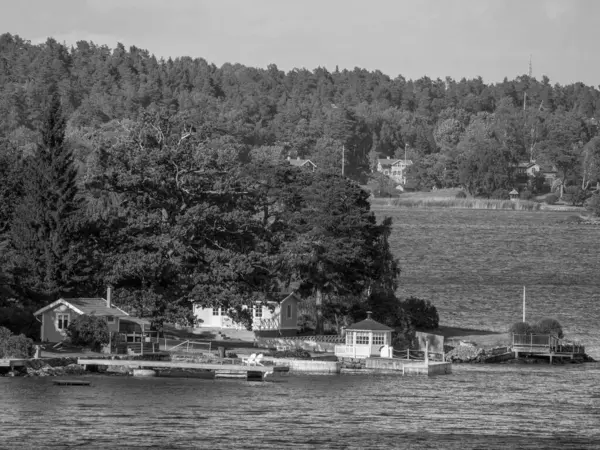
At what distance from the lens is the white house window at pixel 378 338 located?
7538 cm

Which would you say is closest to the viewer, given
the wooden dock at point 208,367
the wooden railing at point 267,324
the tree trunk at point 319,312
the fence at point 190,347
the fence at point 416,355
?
the wooden dock at point 208,367

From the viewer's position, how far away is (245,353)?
2896 inches

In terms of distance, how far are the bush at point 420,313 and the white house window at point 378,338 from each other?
11.6 metres

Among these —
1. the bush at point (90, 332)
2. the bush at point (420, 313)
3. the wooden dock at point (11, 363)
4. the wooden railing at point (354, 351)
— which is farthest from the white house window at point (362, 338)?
the wooden dock at point (11, 363)

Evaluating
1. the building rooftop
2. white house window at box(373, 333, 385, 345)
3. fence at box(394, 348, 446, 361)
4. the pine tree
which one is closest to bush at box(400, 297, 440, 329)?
fence at box(394, 348, 446, 361)

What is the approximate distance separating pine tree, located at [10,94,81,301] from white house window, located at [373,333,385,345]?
16359mm

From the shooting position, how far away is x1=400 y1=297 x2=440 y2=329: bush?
8781 cm

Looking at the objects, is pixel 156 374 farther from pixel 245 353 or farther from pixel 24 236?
pixel 24 236

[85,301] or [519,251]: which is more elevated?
[519,251]

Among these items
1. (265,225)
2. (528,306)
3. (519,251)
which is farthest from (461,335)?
(519,251)

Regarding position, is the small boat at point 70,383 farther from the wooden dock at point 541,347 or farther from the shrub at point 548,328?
the shrub at point 548,328

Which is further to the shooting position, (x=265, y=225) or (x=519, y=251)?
(x=519, y=251)

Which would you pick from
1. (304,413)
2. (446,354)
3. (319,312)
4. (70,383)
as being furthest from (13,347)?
Result: (319,312)

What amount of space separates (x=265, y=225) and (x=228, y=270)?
7464mm
